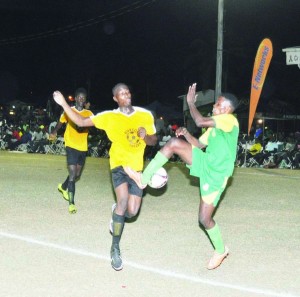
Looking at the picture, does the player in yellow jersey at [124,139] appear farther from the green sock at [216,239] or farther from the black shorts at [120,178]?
the green sock at [216,239]

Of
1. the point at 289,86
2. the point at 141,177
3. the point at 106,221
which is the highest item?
the point at 141,177

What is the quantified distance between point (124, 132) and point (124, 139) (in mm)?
82

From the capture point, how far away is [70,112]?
7031 millimetres

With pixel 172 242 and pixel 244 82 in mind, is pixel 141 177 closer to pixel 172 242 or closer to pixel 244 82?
pixel 172 242

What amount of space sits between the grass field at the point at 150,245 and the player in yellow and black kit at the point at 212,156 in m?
0.59

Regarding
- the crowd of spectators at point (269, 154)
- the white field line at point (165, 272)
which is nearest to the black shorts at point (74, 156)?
the white field line at point (165, 272)

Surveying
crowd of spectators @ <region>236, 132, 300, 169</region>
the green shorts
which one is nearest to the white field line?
the green shorts

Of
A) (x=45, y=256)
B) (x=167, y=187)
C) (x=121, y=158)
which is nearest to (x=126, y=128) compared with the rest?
(x=121, y=158)

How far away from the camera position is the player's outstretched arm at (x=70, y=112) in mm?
6926

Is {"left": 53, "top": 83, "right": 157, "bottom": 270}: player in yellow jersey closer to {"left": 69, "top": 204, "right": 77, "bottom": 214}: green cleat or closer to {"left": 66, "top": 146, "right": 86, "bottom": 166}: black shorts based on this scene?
{"left": 69, "top": 204, "right": 77, "bottom": 214}: green cleat

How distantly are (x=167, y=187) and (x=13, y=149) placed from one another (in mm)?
18198

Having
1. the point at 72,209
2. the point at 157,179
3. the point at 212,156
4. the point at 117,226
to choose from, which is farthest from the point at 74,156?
the point at 212,156

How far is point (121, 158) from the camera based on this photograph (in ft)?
24.5

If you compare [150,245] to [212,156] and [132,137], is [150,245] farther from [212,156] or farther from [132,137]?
[212,156]
